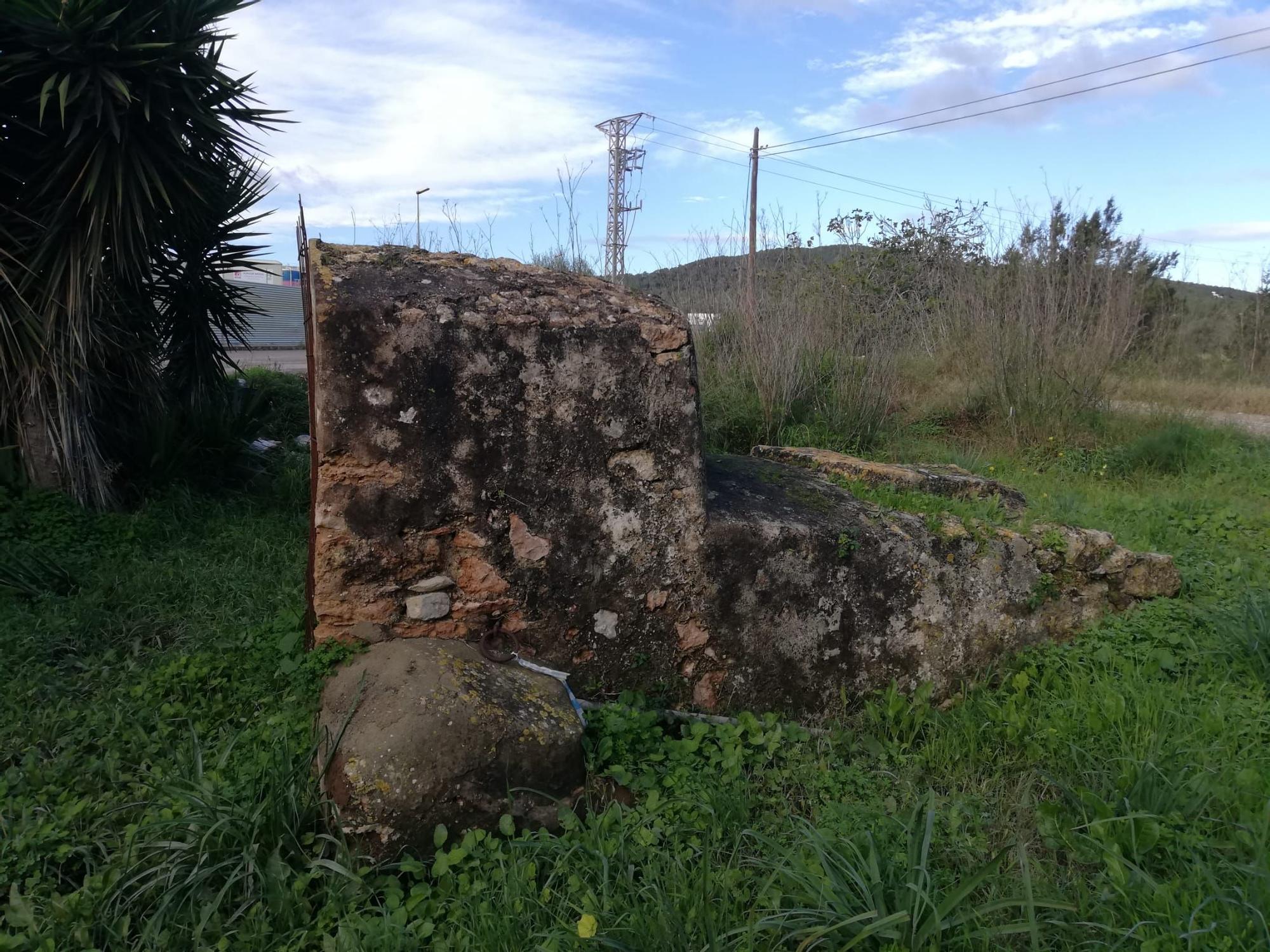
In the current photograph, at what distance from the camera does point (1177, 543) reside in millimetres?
4895

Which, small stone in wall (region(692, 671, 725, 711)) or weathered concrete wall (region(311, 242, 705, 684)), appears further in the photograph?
small stone in wall (region(692, 671, 725, 711))

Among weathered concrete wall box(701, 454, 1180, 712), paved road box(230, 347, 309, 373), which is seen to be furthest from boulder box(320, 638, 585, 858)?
paved road box(230, 347, 309, 373)

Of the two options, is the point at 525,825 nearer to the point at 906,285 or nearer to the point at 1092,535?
the point at 1092,535

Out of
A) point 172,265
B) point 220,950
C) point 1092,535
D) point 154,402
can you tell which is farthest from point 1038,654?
point 172,265

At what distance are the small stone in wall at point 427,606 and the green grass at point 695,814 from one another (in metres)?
0.31

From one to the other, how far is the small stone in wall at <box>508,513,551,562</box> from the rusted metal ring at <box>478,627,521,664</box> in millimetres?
270

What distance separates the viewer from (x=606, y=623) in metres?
3.16

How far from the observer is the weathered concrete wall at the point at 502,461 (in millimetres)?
2914

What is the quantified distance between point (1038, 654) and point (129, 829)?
3.33 meters

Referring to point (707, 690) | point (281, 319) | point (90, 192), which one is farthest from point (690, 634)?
point (281, 319)

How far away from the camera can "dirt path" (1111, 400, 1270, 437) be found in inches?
336

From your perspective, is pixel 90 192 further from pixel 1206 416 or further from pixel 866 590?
pixel 1206 416

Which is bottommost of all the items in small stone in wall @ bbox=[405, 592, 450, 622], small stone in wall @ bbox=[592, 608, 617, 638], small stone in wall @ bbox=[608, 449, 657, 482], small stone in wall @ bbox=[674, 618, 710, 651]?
small stone in wall @ bbox=[674, 618, 710, 651]

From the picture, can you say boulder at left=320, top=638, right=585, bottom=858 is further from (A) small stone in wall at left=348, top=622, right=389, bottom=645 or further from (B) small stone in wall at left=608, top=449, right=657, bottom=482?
(B) small stone in wall at left=608, top=449, right=657, bottom=482
